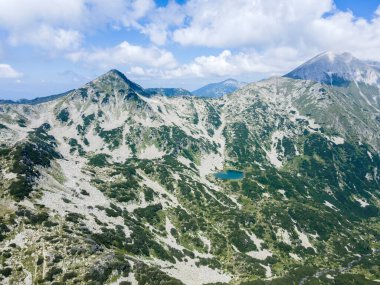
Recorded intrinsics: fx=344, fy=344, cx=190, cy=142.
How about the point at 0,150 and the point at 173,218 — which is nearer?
the point at 0,150

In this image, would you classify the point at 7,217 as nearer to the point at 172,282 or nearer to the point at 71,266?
the point at 71,266

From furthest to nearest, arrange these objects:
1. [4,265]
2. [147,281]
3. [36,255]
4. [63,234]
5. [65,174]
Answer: [65,174]
[63,234]
[147,281]
[36,255]
[4,265]

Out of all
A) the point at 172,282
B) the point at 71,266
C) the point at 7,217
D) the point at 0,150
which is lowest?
the point at 172,282

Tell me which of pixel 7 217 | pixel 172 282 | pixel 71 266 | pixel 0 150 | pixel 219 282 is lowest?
pixel 219 282

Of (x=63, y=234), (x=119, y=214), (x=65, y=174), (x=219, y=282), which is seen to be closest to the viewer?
(x=63, y=234)

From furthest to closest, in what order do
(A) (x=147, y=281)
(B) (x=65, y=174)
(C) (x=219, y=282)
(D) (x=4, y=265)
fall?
(B) (x=65, y=174), (C) (x=219, y=282), (A) (x=147, y=281), (D) (x=4, y=265)

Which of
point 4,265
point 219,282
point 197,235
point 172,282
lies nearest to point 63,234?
point 4,265

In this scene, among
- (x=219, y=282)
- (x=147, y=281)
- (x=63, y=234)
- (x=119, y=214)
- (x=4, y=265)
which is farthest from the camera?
(x=119, y=214)

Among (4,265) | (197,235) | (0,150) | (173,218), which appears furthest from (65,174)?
(4,265)

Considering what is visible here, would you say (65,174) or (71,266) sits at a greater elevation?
(65,174)
